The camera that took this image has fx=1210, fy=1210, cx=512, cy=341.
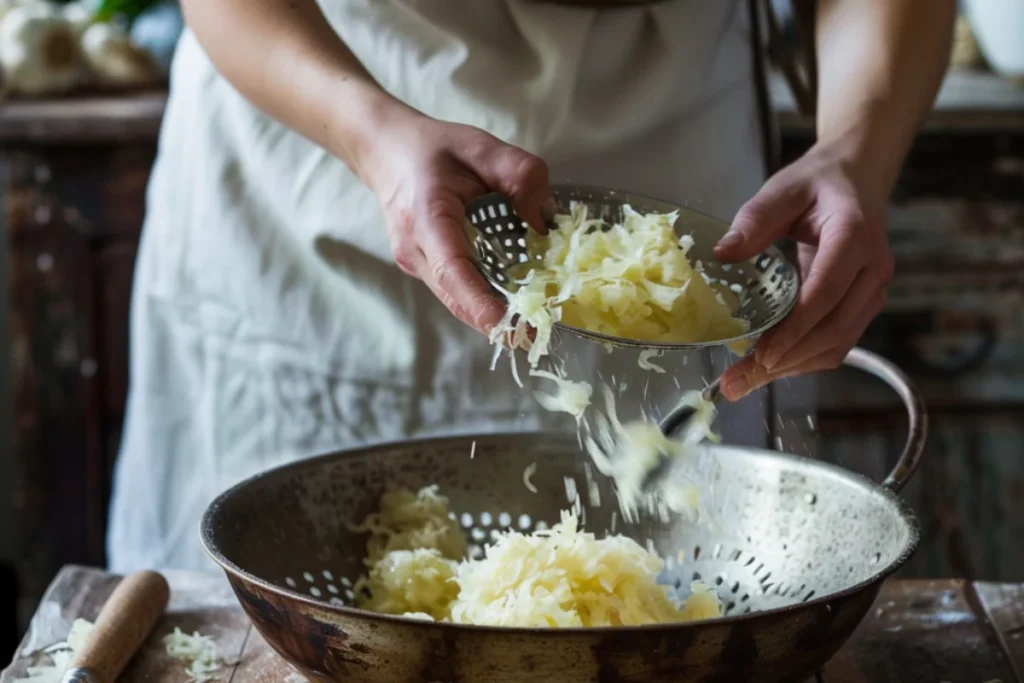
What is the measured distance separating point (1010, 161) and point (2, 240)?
1702 mm

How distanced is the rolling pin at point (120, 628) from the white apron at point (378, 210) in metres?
0.34

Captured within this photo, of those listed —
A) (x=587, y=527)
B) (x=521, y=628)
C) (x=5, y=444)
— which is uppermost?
(x=521, y=628)

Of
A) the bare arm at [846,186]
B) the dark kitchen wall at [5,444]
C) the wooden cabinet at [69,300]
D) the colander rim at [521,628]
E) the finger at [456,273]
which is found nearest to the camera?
the colander rim at [521,628]

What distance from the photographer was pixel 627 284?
2.59ft

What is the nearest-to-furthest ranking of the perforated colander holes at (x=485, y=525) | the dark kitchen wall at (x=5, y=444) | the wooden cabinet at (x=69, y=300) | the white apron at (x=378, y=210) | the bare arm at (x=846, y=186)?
1. the bare arm at (x=846, y=186)
2. the perforated colander holes at (x=485, y=525)
3. the white apron at (x=378, y=210)
4. the wooden cabinet at (x=69, y=300)
5. the dark kitchen wall at (x=5, y=444)

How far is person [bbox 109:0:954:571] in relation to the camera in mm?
888

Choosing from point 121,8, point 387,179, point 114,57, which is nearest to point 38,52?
point 114,57

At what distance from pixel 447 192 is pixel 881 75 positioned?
0.42 m

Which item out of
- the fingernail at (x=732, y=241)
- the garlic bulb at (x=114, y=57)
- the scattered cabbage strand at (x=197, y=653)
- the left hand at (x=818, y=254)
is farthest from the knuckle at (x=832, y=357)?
the garlic bulb at (x=114, y=57)

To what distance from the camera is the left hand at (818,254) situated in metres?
0.81

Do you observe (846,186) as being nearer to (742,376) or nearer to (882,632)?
(742,376)

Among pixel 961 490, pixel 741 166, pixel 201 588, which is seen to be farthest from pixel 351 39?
pixel 961 490

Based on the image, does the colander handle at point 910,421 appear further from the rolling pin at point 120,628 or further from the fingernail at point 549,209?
the rolling pin at point 120,628

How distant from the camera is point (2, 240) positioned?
2.20 metres
